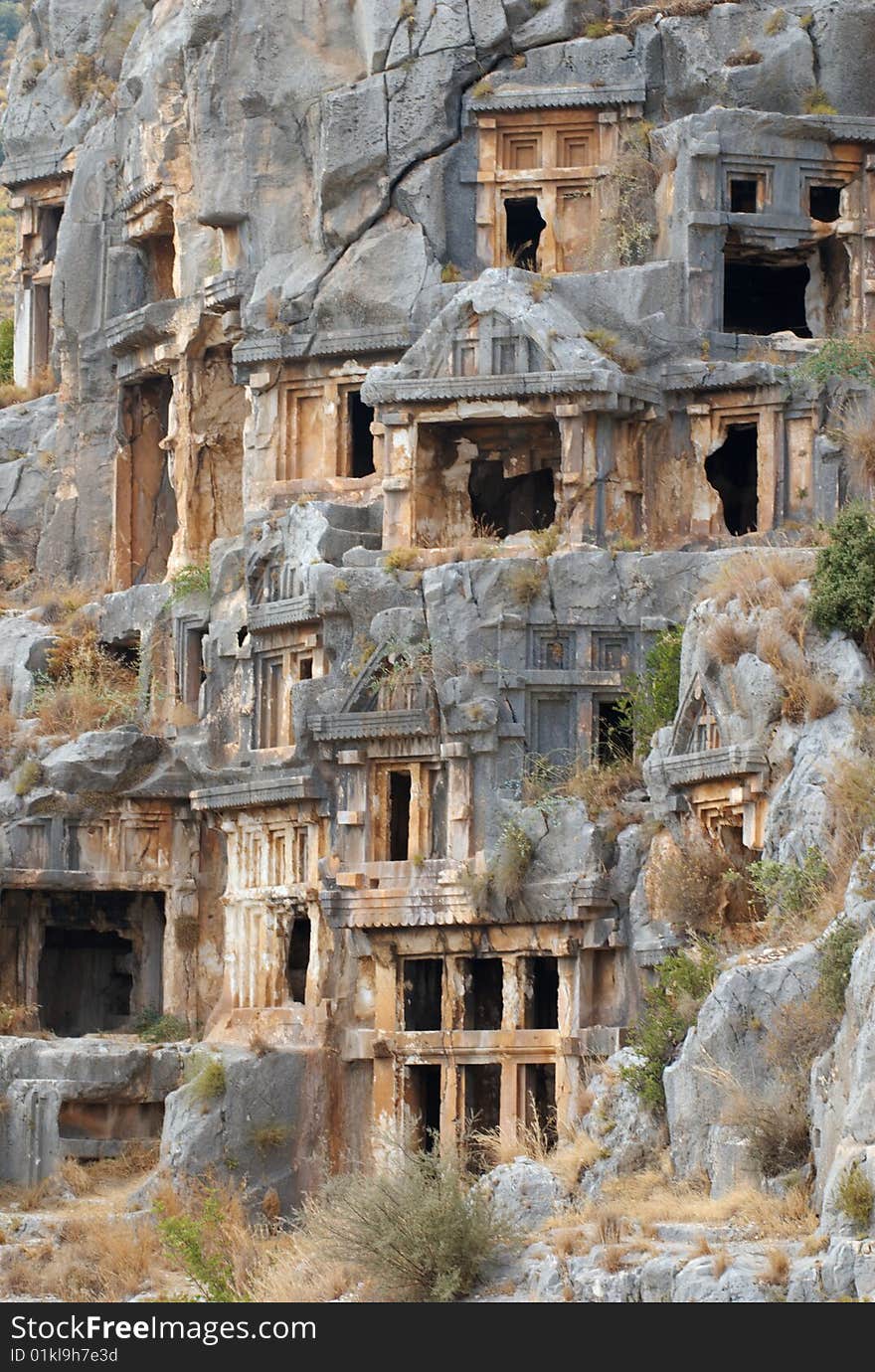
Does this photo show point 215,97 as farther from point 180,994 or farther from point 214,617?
point 180,994

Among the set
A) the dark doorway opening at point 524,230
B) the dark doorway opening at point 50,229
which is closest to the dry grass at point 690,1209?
the dark doorway opening at point 524,230

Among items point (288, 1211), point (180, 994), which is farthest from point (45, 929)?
point (288, 1211)

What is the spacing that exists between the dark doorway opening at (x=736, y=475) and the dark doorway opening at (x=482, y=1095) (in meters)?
10.5

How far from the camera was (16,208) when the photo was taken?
6450cm

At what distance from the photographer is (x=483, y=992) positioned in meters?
46.4

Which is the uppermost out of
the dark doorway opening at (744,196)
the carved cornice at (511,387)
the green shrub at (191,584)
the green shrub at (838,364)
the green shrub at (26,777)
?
the dark doorway opening at (744,196)

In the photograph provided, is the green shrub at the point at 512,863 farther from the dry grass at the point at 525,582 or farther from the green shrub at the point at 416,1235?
the green shrub at the point at 416,1235

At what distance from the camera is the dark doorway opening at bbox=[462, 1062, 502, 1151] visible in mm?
45375

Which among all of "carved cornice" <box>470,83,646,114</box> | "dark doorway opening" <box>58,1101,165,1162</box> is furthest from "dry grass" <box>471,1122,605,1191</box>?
"carved cornice" <box>470,83,646,114</box>

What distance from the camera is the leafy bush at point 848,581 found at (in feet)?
121

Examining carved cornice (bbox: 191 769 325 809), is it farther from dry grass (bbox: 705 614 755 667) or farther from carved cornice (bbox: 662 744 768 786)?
dry grass (bbox: 705 614 755 667)

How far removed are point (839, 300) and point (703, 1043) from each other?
2125cm

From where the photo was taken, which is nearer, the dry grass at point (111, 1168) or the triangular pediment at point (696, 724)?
the triangular pediment at point (696, 724)

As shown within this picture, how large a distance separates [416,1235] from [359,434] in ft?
83.6
